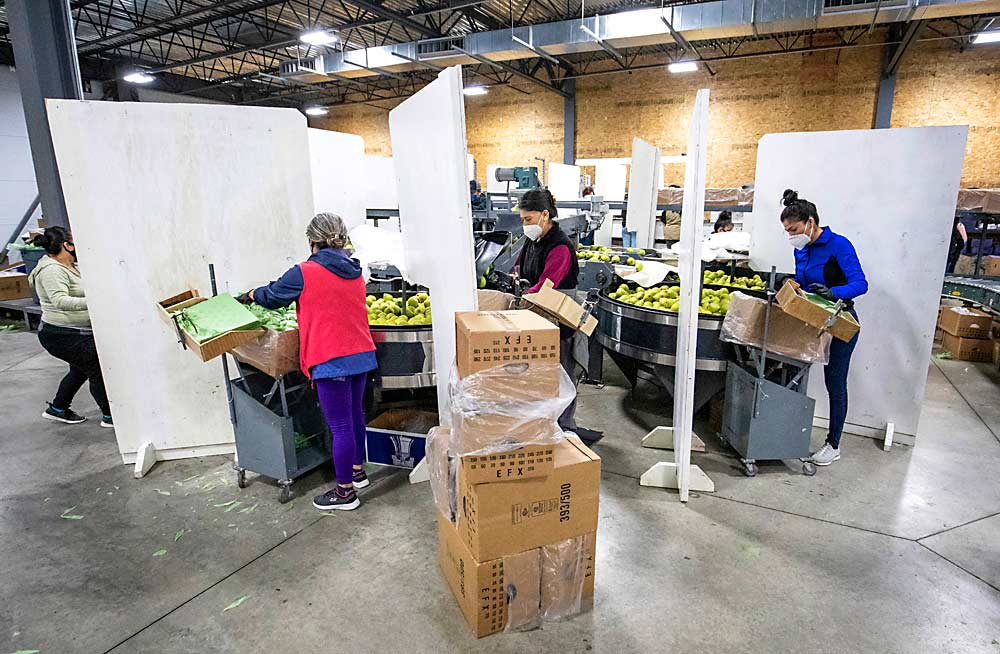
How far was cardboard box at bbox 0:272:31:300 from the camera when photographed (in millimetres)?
7754

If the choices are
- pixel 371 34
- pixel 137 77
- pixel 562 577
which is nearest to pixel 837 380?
pixel 562 577

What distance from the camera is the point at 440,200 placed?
2.46 m

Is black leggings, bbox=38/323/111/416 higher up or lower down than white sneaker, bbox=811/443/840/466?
higher up

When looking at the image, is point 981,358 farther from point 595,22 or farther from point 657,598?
point 595,22

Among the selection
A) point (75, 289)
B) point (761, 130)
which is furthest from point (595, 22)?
point (75, 289)

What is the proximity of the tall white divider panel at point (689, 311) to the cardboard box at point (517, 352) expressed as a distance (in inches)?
42.4

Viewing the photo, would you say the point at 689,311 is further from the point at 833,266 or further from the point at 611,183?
the point at 611,183

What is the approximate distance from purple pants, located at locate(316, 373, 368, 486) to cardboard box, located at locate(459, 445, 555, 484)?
3.49ft

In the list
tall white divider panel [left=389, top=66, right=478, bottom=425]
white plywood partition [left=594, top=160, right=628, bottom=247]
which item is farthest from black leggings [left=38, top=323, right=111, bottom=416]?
white plywood partition [left=594, top=160, right=628, bottom=247]

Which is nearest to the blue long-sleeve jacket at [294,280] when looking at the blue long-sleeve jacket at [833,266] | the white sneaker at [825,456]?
the blue long-sleeve jacket at [833,266]

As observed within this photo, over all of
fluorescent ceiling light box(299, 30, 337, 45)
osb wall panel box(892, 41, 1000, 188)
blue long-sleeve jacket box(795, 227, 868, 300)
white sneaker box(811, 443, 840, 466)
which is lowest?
white sneaker box(811, 443, 840, 466)

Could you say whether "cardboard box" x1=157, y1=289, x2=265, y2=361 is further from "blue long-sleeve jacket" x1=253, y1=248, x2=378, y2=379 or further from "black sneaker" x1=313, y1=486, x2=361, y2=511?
"black sneaker" x1=313, y1=486, x2=361, y2=511

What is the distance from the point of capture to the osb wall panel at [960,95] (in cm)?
1047

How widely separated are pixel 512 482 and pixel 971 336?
20.0 feet
